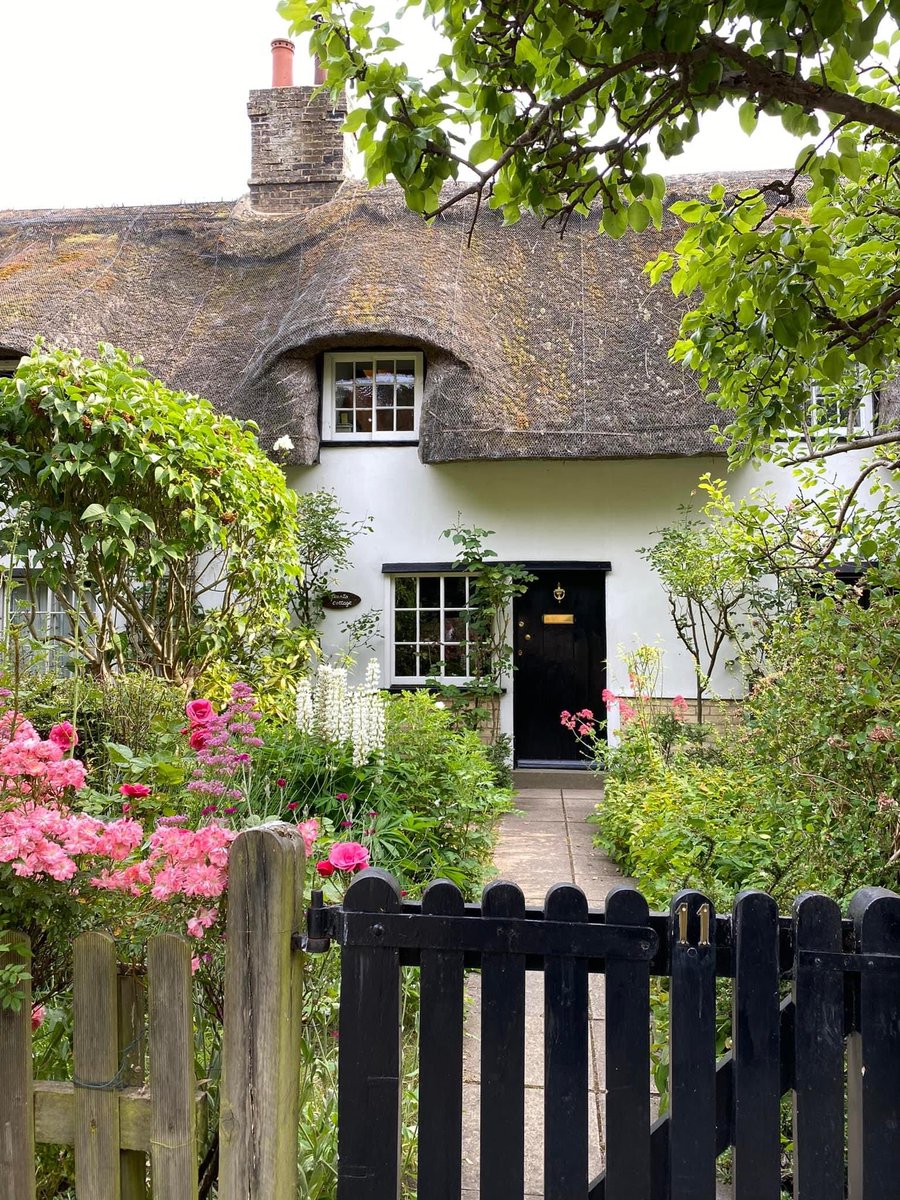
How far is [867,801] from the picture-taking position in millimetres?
2355

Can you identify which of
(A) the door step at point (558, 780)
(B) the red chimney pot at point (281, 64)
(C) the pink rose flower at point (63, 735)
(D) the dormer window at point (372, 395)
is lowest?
(A) the door step at point (558, 780)

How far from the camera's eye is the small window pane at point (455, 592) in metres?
8.51

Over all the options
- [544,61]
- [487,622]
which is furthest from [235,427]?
[544,61]

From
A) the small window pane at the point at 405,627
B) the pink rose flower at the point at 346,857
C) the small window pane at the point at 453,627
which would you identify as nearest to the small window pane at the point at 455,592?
the small window pane at the point at 453,627

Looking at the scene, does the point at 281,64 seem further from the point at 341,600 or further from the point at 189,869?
the point at 189,869

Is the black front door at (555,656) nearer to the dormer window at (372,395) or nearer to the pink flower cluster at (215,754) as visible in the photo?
the dormer window at (372,395)

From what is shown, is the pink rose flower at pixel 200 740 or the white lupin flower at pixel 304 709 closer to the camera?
the pink rose flower at pixel 200 740

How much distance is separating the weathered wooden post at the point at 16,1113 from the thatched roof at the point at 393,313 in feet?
22.6

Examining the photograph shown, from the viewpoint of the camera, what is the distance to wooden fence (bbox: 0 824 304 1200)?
1.37m

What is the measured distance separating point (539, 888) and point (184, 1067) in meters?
2.93

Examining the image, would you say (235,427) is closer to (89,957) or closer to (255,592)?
(255,592)

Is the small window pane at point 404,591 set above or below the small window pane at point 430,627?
above

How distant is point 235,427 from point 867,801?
4659 millimetres

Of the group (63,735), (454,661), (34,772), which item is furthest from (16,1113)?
(454,661)
